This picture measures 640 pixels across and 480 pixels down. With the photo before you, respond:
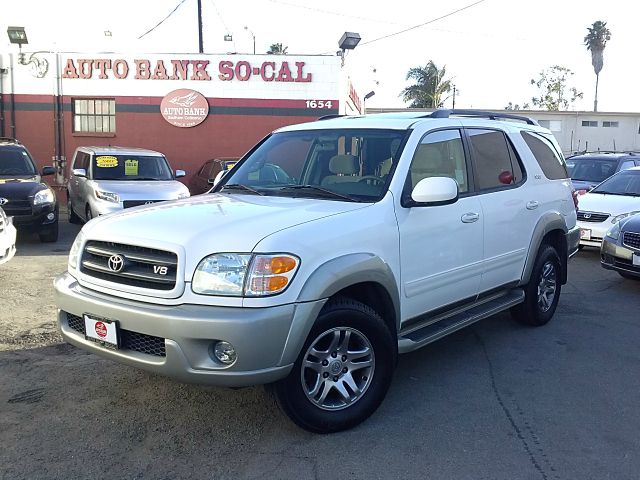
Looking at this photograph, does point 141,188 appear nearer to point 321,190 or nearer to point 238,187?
point 238,187

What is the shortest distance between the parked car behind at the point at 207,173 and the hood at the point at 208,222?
36.5ft

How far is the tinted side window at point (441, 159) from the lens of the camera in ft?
14.4

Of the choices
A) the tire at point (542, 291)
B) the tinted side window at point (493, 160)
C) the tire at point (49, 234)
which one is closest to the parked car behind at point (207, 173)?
the tire at point (49, 234)

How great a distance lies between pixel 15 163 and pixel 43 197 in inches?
56.0

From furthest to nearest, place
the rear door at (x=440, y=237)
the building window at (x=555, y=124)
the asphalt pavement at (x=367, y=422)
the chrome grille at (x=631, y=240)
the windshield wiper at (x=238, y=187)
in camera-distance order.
→ the building window at (x=555, y=124) → the chrome grille at (x=631, y=240) → the windshield wiper at (x=238, y=187) → the rear door at (x=440, y=237) → the asphalt pavement at (x=367, y=422)

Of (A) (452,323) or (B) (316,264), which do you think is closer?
(B) (316,264)

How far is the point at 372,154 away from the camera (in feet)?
14.5

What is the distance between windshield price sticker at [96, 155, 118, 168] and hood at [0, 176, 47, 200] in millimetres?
1473

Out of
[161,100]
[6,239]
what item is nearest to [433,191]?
[6,239]

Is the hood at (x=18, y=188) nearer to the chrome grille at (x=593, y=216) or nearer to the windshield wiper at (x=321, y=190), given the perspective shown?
the windshield wiper at (x=321, y=190)

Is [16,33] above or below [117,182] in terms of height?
above

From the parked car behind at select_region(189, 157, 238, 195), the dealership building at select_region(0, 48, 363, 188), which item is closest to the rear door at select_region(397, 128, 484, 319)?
the parked car behind at select_region(189, 157, 238, 195)

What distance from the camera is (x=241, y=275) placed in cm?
324

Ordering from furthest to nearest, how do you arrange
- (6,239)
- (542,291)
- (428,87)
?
(428,87) < (6,239) < (542,291)
